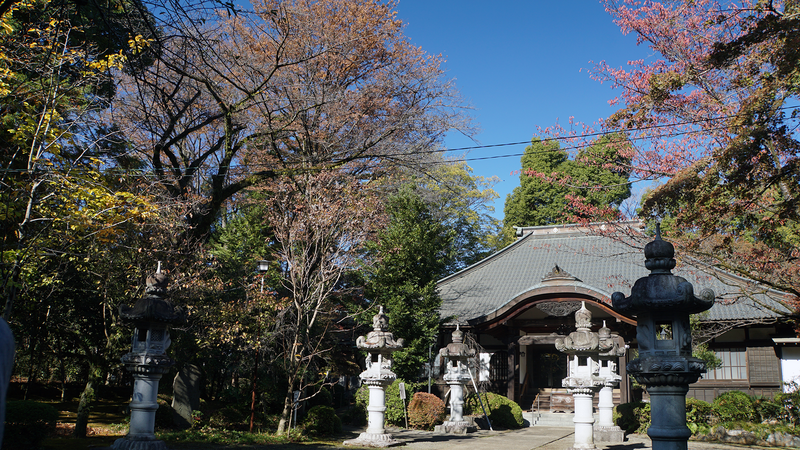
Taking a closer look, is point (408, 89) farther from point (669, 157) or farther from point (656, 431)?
point (656, 431)

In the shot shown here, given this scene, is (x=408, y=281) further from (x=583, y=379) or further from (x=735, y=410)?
(x=735, y=410)

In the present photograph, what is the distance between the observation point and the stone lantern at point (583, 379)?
12.4 m

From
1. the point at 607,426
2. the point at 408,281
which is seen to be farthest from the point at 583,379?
the point at 408,281

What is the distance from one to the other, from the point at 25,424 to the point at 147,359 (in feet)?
9.67

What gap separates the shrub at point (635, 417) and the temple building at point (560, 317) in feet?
6.54

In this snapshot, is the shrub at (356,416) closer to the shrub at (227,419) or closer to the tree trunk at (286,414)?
the shrub at (227,419)

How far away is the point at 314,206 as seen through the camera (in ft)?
50.2

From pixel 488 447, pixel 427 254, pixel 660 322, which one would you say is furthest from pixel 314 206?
pixel 660 322

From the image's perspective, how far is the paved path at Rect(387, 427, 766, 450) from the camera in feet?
44.6

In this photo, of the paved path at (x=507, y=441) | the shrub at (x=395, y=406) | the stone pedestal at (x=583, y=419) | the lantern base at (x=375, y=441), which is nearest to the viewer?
the stone pedestal at (x=583, y=419)

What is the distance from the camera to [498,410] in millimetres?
18859

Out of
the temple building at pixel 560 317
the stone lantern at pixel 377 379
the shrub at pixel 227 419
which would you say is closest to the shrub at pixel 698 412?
the temple building at pixel 560 317

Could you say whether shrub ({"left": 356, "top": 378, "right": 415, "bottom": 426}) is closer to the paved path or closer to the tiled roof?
the paved path

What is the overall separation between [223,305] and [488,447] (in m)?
7.78
